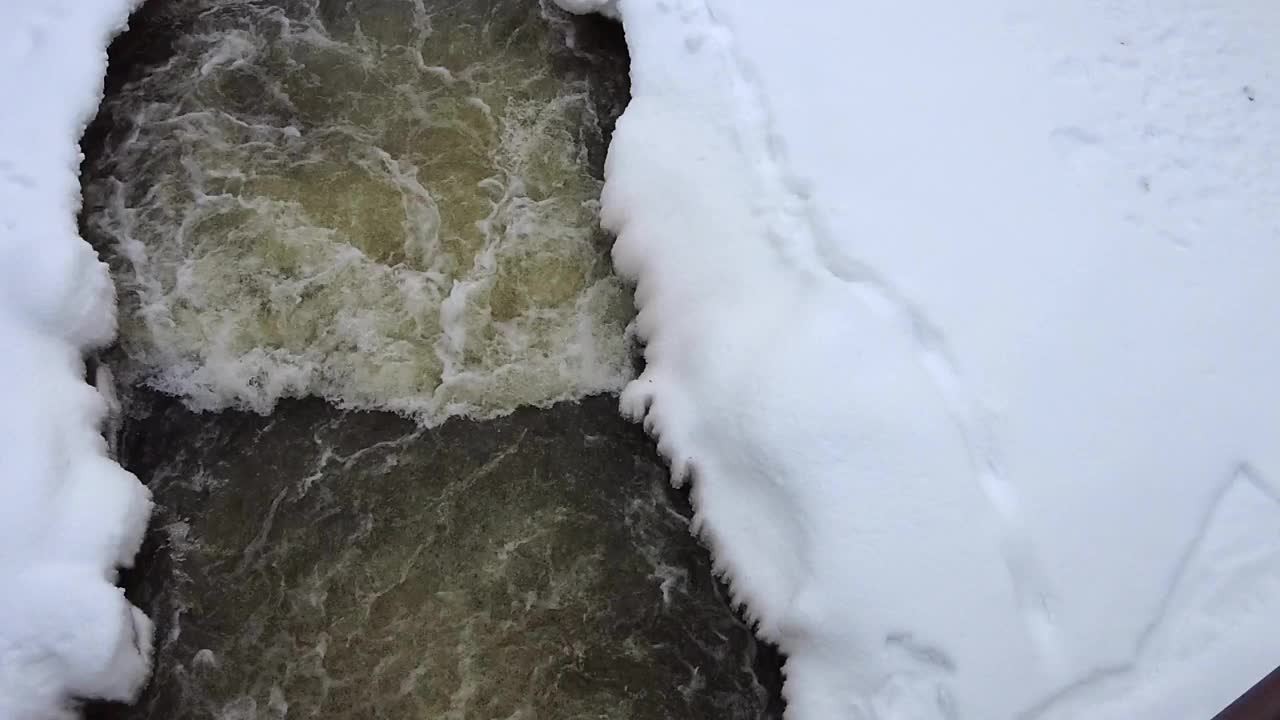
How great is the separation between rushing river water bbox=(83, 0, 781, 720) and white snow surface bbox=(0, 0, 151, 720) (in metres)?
0.24

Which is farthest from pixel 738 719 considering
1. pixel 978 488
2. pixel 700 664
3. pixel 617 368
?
pixel 617 368

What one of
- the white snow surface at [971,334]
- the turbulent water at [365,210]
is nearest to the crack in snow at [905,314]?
the white snow surface at [971,334]

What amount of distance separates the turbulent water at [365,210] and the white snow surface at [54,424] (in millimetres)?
330

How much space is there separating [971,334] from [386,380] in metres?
2.69

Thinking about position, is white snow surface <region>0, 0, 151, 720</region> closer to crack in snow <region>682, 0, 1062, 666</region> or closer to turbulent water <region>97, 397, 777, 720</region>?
turbulent water <region>97, 397, 777, 720</region>

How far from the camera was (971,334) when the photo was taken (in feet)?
13.6

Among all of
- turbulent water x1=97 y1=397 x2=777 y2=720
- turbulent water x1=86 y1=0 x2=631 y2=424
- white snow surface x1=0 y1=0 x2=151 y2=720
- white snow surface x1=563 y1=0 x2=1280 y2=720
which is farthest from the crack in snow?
white snow surface x1=0 y1=0 x2=151 y2=720

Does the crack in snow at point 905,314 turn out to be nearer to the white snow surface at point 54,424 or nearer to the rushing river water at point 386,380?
the rushing river water at point 386,380

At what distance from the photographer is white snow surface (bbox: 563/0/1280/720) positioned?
3.66 m

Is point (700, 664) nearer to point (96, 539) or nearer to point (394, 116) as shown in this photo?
point (96, 539)

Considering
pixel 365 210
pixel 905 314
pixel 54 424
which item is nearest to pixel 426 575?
pixel 54 424

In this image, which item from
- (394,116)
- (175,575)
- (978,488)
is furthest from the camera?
(394,116)

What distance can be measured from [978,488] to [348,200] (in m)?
3.43

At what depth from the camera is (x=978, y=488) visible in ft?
12.6
